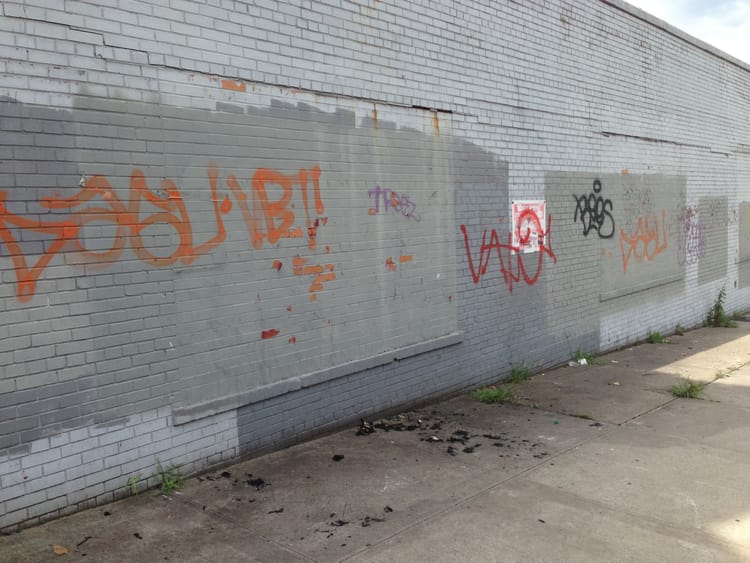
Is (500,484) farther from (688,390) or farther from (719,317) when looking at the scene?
(719,317)

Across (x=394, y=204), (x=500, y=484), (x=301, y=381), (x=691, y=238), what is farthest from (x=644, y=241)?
(x=301, y=381)

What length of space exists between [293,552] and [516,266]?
15.9 feet

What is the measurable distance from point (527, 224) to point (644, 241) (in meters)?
3.32

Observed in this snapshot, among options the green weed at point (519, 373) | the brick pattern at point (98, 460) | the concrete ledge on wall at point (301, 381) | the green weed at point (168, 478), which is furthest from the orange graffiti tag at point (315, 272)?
the green weed at point (519, 373)

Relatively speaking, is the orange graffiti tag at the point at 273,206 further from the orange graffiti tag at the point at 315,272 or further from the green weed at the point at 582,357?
the green weed at the point at 582,357

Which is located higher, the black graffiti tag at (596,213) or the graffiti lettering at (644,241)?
the black graffiti tag at (596,213)

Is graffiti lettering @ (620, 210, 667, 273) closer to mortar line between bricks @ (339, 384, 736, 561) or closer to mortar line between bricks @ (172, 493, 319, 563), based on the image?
mortar line between bricks @ (339, 384, 736, 561)

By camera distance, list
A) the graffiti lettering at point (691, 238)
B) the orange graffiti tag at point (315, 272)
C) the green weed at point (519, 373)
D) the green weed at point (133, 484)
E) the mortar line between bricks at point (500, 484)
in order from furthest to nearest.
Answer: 1. the graffiti lettering at point (691, 238)
2. the green weed at point (519, 373)
3. the orange graffiti tag at point (315, 272)
4. the green weed at point (133, 484)
5. the mortar line between bricks at point (500, 484)

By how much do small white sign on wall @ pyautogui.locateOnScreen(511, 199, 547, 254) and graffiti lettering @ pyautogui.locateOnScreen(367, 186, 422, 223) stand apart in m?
1.73

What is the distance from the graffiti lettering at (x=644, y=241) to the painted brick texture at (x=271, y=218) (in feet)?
2.12

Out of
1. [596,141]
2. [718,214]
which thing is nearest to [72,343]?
[596,141]

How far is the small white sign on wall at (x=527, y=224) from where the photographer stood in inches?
299

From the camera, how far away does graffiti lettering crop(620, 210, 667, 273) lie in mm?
9617

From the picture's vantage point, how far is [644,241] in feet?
33.1
